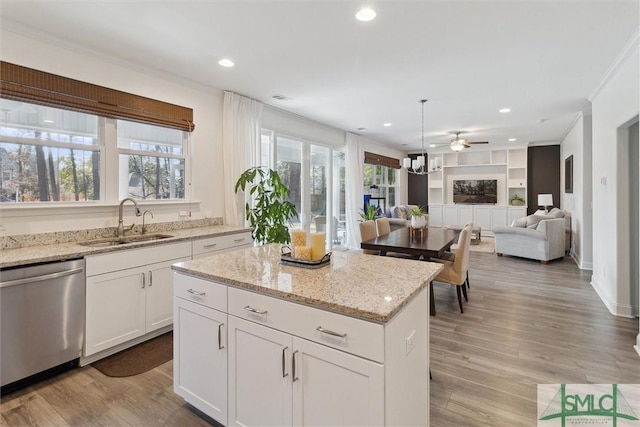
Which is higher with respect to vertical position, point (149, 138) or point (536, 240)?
point (149, 138)

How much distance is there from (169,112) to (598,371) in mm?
4527

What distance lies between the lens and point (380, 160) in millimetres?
8570

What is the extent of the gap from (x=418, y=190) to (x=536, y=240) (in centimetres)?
495

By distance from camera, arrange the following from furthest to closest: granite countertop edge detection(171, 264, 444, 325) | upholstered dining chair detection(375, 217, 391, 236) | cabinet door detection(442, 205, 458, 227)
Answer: cabinet door detection(442, 205, 458, 227)
upholstered dining chair detection(375, 217, 391, 236)
granite countertop edge detection(171, 264, 444, 325)

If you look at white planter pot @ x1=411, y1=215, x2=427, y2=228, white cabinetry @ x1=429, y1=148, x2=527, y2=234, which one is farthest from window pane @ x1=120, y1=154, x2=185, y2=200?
white cabinetry @ x1=429, y1=148, x2=527, y2=234

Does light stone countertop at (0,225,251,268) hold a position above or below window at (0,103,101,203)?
below

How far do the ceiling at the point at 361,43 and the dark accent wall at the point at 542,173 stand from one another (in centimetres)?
491

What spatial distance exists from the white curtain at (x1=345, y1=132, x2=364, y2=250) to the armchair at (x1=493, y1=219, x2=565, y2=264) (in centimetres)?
283

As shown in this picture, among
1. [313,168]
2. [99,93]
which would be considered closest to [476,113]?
[313,168]

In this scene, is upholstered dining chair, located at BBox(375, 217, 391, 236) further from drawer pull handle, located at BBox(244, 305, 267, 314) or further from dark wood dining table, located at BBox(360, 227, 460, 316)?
drawer pull handle, located at BBox(244, 305, 267, 314)

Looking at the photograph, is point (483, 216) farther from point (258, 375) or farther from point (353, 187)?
point (258, 375)

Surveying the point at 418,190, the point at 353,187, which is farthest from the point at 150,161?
the point at 418,190

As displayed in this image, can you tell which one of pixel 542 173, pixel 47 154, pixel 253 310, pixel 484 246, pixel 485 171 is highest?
pixel 485 171

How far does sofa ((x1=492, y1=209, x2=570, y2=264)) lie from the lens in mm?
5875
